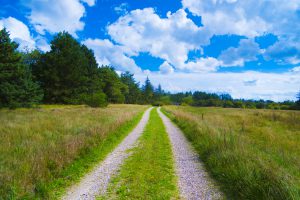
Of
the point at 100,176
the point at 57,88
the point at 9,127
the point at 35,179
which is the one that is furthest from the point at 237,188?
the point at 57,88

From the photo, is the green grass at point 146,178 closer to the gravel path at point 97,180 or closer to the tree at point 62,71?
the gravel path at point 97,180

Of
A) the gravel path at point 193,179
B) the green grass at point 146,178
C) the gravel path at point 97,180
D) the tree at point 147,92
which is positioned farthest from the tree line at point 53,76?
the tree at point 147,92

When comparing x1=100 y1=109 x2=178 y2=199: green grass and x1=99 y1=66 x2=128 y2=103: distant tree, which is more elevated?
x1=99 y1=66 x2=128 y2=103: distant tree

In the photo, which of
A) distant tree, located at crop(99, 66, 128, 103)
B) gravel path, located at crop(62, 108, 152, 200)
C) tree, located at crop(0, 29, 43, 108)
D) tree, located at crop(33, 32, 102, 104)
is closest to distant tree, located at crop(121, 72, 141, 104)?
distant tree, located at crop(99, 66, 128, 103)

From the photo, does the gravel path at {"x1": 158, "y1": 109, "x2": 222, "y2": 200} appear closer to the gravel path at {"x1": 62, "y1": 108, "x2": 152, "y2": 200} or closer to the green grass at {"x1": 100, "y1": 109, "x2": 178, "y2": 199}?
the green grass at {"x1": 100, "y1": 109, "x2": 178, "y2": 199}

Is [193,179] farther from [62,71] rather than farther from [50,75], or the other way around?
[62,71]

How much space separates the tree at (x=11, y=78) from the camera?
2252 cm

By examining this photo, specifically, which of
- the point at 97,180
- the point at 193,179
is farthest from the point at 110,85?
the point at 193,179

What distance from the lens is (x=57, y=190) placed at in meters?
4.30

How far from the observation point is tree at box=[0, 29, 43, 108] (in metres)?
22.5

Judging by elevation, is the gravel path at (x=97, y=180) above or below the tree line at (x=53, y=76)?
below

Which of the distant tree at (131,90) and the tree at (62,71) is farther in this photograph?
the distant tree at (131,90)

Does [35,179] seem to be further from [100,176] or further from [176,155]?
[176,155]

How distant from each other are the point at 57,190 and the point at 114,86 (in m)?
64.3
